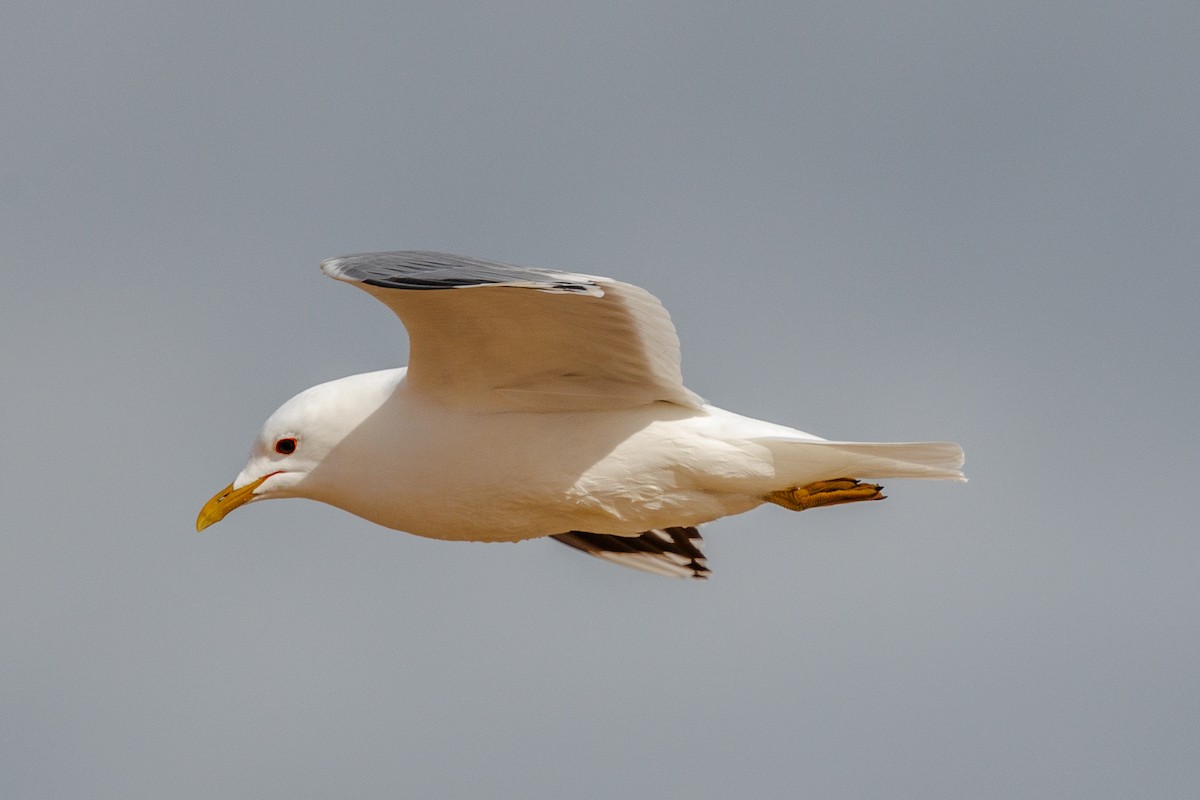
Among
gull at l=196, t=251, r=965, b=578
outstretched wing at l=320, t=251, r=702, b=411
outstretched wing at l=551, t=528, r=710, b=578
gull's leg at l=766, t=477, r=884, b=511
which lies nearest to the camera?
outstretched wing at l=320, t=251, r=702, b=411

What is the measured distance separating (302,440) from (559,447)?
1.53 m

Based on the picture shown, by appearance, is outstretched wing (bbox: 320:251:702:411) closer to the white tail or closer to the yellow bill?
the white tail

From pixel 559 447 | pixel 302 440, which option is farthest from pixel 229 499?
pixel 559 447

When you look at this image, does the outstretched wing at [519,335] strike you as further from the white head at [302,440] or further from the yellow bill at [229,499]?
the yellow bill at [229,499]

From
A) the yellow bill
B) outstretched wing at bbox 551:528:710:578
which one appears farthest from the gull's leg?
the yellow bill

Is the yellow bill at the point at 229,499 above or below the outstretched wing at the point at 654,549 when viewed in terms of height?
above

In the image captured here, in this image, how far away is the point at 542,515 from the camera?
11.8m

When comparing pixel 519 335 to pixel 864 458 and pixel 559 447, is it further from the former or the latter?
pixel 864 458

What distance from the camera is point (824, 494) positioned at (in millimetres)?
11945

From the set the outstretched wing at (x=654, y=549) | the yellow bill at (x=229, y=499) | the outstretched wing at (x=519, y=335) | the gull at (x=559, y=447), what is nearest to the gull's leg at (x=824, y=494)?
the gull at (x=559, y=447)

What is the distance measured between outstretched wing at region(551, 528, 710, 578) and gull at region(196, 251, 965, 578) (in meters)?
2.12

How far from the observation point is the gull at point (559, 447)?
11.5 m

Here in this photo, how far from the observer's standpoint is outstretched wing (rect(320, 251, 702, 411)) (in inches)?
414

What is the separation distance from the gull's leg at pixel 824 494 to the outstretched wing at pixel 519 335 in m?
0.75
